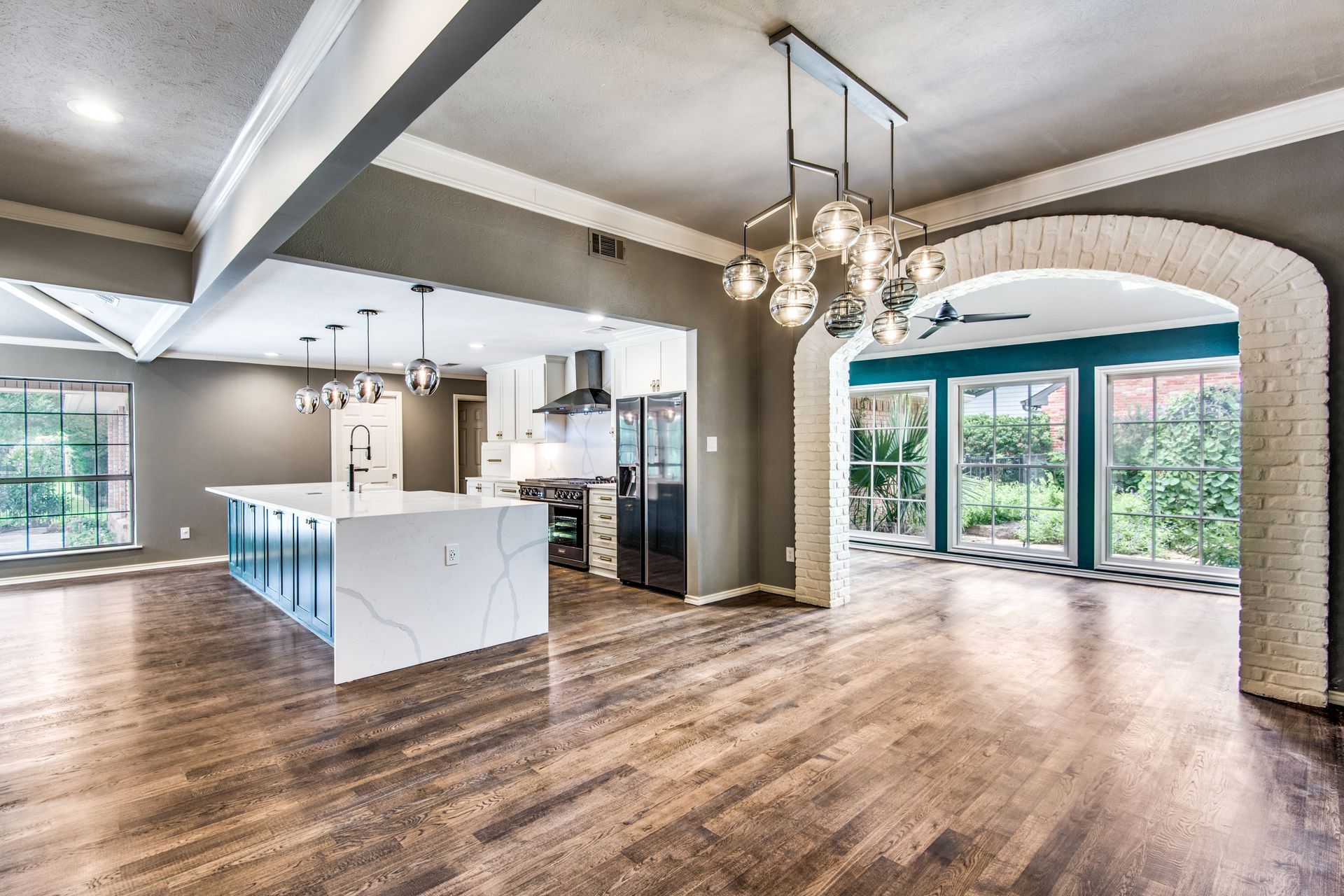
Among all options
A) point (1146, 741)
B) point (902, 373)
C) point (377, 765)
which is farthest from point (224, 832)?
point (902, 373)

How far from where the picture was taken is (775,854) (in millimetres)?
1902

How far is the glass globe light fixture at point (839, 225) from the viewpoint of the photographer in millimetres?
2293

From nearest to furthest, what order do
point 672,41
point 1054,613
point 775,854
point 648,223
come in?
point 775,854 < point 672,41 < point 648,223 < point 1054,613

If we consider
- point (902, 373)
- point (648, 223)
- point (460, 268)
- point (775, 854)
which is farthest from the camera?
point (902, 373)

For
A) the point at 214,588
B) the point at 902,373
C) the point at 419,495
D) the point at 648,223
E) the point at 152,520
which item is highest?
the point at 648,223

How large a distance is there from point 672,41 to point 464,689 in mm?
3138

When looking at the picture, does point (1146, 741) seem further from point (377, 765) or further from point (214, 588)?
point (214, 588)

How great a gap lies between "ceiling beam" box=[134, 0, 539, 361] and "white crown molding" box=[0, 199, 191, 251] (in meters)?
1.10

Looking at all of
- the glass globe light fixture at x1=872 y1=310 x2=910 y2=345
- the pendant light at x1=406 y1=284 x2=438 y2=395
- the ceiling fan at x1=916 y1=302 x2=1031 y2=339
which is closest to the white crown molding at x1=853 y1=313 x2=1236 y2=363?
the ceiling fan at x1=916 y1=302 x2=1031 y2=339

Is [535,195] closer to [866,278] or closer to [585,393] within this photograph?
[866,278]

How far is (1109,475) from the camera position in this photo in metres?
6.27

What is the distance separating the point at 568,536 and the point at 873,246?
486 cm

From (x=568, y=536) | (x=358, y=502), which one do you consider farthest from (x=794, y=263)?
(x=568, y=536)

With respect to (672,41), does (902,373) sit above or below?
below
